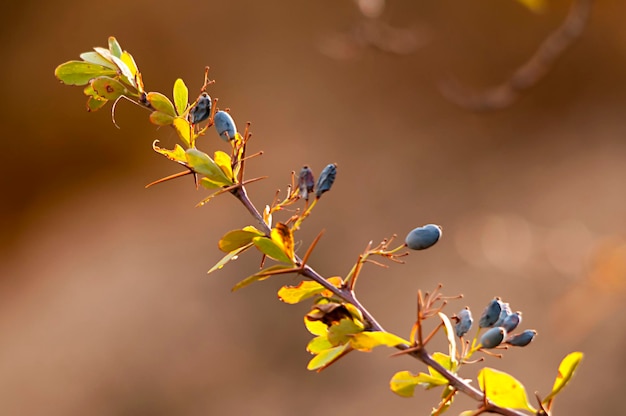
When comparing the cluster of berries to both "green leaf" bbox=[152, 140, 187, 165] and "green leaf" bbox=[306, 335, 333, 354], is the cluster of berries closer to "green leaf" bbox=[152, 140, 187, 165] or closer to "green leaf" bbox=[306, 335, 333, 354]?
"green leaf" bbox=[306, 335, 333, 354]

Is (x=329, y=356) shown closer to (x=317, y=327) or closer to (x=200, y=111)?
(x=317, y=327)

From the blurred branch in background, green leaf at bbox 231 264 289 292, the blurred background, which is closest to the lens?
green leaf at bbox 231 264 289 292

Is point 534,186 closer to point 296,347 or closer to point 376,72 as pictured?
point 376,72

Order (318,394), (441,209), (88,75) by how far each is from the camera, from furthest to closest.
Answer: (441,209) < (318,394) < (88,75)

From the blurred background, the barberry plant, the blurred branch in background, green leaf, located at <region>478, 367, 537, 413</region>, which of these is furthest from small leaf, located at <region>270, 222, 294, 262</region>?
the blurred background

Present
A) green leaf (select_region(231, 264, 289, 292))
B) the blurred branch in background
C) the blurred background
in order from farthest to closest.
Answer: the blurred background → the blurred branch in background → green leaf (select_region(231, 264, 289, 292))

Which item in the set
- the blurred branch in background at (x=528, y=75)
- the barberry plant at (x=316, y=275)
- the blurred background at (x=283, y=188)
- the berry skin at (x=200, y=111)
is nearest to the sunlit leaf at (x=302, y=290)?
the barberry plant at (x=316, y=275)

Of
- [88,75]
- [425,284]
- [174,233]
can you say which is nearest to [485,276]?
[425,284]
